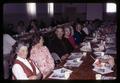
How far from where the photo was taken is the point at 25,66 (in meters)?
4.00

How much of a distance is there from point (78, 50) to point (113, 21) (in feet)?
1.58

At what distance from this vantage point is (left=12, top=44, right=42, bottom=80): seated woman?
4012 mm

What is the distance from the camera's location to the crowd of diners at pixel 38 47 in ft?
13.2

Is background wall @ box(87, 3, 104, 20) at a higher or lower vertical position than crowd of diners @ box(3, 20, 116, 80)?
higher

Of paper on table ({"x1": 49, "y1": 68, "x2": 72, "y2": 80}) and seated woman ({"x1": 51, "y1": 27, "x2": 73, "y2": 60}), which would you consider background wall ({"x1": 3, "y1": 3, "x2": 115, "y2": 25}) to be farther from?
paper on table ({"x1": 49, "y1": 68, "x2": 72, "y2": 80})

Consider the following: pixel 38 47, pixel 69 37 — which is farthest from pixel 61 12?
pixel 38 47

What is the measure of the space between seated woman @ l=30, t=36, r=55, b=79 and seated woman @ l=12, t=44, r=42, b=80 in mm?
51

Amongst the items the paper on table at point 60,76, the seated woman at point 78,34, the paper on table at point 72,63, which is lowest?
the paper on table at point 60,76

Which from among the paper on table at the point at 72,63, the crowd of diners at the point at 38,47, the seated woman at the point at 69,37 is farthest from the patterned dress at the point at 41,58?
the seated woman at the point at 69,37

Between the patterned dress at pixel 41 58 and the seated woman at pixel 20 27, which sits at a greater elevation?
the seated woman at pixel 20 27

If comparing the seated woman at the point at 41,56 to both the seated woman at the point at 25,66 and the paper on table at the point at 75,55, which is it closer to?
the seated woman at the point at 25,66

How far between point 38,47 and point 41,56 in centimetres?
10

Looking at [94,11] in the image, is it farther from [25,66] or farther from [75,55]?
[25,66]

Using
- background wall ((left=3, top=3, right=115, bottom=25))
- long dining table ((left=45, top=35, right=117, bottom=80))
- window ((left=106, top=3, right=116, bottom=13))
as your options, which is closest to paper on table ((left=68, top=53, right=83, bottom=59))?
long dining table ((left=45, top=35, right=117, bottom=80))
